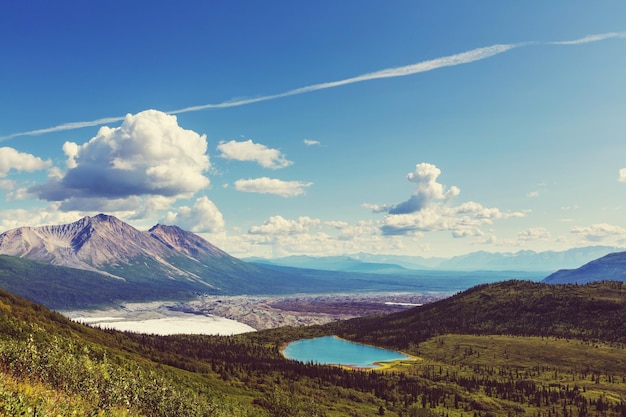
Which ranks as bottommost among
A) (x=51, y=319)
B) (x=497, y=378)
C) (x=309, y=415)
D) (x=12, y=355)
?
(x=497, y=378)

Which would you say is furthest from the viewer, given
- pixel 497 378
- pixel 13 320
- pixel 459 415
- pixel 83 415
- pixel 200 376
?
pixel 497 378

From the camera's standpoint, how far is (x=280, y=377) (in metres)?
144

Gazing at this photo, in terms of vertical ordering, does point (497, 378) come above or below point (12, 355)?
below

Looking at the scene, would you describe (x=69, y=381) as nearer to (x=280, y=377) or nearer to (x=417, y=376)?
(x=280, y=377)

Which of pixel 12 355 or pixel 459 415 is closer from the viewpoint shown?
pixel 12 355

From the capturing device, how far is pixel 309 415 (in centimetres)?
9025

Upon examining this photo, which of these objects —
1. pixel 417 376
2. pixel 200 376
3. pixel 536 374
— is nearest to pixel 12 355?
pixel 200 376

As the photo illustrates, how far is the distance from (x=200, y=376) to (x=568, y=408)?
104306 mm

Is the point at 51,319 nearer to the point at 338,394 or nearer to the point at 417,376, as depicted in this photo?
the point at 338,394

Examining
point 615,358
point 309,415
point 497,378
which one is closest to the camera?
point 309,415

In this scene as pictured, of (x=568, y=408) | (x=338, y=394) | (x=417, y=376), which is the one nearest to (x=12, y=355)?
(x=338, y=394)

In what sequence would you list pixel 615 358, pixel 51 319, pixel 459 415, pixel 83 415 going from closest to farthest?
pixel 83 415
pixel 459 415
pixel 51 319
pixel 615 358

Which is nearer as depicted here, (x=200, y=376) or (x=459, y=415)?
(x=459, y=415)

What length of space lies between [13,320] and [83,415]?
274 feet
